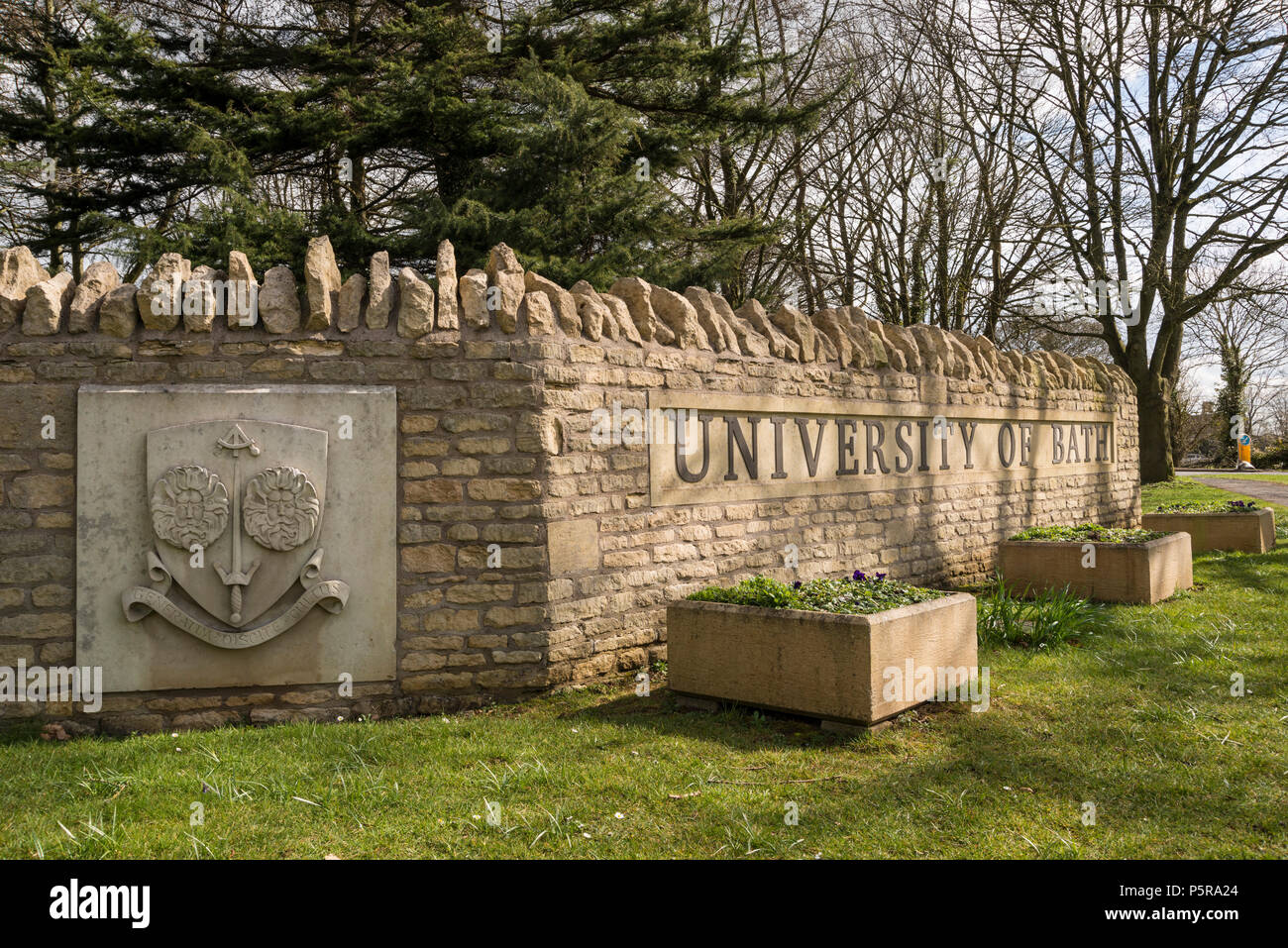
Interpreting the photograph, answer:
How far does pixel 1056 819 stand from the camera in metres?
3.80

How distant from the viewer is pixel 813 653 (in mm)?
5023

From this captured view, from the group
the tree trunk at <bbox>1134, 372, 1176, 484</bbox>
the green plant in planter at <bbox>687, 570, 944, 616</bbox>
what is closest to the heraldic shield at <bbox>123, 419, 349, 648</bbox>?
the green plant in planter at <bbox>687, 570, 944, 616</bbox>

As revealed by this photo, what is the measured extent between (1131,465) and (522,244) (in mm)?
9465

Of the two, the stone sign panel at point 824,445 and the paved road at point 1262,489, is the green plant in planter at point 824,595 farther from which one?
the paved road at point 1262,489

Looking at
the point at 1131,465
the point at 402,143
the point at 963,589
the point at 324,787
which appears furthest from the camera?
the point at 1131,465

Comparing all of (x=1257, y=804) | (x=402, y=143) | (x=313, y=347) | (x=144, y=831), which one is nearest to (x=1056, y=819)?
(x=1257, y=804)

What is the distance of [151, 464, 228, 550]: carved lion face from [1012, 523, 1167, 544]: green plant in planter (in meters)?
7.28

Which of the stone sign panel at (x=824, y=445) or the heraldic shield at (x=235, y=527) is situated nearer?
the heraldic shield at (x=235, y=527)

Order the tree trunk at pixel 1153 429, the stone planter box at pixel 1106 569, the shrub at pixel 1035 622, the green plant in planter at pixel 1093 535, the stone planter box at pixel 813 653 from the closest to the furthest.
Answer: the stone planter box at pixel 813 653
the shrub at pixel 1035 622
the stone planter box at pixel 1106 569
the green plant in planter at pixel 1093 535
the tree trunk at pixel 1153 429

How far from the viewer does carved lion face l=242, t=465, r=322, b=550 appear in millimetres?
5215

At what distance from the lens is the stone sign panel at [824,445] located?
21.7 ft

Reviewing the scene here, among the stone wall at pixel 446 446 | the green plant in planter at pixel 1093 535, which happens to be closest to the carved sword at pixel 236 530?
the stone wall at pixel 446 446

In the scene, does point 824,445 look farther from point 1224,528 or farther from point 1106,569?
point 1224,528

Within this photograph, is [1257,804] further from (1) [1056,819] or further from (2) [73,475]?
Answer: (2) [73,475]
